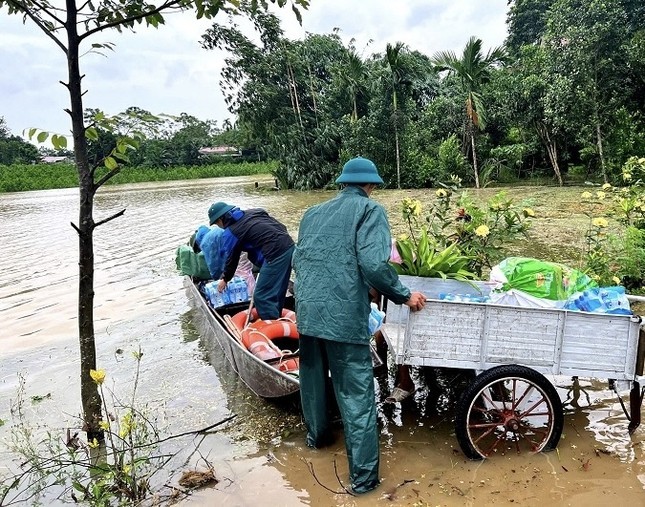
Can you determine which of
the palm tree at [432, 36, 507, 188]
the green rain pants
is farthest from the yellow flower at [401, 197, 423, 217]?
the palm tree at [432, 36, 507, 188]

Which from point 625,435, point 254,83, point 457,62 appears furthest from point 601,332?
point 254,83

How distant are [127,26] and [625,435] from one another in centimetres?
426

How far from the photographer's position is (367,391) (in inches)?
130

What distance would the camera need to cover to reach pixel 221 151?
7550cm

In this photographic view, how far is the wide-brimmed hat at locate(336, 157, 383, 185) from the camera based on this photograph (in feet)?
11.4

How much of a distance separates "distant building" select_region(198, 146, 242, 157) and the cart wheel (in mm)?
68171

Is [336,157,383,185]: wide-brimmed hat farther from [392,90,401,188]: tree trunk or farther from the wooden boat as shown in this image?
[392,90,401,188]: tree trunk

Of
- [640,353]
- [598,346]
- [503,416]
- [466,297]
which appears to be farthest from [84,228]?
[640,353]

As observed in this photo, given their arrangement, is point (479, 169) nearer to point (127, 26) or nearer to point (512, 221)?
point (512, 221)

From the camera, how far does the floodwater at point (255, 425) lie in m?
3.28

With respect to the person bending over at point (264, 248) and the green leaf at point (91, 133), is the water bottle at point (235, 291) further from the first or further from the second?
the green leaf at point (91, 133)

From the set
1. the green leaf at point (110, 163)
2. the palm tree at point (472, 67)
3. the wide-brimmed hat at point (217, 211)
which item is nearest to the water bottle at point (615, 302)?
the green leaf at point (110, 163)

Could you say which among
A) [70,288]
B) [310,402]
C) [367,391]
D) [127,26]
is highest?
[127,26]

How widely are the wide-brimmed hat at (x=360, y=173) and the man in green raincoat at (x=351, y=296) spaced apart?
0.03 metres
